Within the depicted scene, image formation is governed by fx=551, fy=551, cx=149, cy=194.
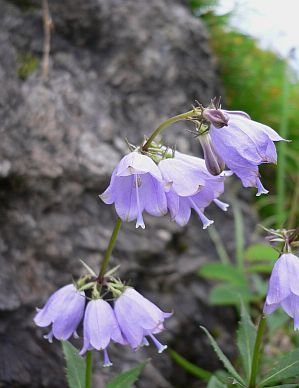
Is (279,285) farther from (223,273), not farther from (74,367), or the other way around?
(223,273)

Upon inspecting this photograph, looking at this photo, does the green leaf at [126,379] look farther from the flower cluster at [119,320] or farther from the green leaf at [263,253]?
the green leaf at [263,253]

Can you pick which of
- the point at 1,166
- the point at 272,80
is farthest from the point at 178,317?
the point at 272,80

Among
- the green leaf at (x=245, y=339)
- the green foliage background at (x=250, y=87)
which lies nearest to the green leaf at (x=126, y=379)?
the green leaf at (x=245, y=339)

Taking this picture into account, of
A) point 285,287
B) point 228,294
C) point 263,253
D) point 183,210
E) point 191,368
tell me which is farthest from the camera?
point 263,253

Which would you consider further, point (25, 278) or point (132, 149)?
point (25, 278)

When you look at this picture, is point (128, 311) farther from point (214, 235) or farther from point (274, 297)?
point (214, 235)

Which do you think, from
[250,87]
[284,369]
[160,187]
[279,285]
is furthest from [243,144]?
[250,87]
